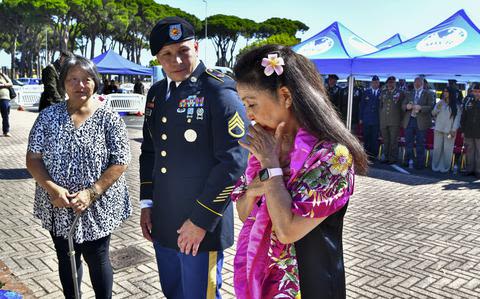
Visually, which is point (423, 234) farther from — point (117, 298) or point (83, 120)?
point (83, 120)

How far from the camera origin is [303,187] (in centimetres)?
141

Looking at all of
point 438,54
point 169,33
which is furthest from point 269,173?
point 438,54

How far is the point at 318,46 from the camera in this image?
11.5 metres

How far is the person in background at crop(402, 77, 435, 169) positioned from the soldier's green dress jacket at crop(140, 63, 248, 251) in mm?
8090

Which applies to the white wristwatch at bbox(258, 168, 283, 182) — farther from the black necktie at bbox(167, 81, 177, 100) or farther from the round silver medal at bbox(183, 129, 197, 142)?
the black necktie at bbox(167, 81, 177, 100)

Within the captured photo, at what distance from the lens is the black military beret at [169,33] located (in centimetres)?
214

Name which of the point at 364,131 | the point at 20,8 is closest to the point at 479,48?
the point at 364,131

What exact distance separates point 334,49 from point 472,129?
3689 millimetres

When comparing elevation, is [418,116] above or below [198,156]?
below

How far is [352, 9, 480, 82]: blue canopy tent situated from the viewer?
801 centimetres

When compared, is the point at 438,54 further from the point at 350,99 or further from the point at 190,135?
the point at 190,135

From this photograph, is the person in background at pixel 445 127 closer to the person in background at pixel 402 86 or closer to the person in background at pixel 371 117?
the person in background at pixel 402 86

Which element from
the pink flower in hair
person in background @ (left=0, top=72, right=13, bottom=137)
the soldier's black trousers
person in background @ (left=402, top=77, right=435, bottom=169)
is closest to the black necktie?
the pink flower in hair

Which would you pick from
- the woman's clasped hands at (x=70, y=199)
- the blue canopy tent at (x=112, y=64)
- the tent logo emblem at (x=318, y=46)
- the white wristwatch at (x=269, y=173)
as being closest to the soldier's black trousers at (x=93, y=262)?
the woman's clasped hands at (x=70, y=199)
